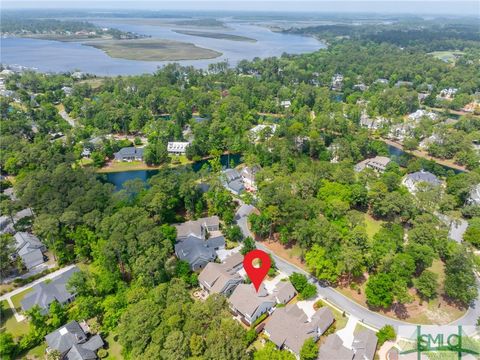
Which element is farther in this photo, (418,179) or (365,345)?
(418,179)

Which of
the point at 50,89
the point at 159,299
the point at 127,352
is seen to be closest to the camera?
the point at 127,352

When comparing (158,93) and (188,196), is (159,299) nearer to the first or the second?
(188,196)

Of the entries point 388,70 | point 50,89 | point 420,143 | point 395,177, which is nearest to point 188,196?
point 395,177

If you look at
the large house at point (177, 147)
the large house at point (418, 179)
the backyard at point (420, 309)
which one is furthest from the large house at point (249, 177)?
the large house at point (418, 179)

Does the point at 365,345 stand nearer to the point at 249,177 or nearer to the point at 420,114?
the point at 249,177

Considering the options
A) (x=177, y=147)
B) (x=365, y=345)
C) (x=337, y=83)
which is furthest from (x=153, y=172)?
(x=337, y=83)

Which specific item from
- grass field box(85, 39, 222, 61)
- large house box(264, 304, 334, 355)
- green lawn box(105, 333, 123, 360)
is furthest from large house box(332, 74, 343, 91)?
green lawn box(105, 333, 123, 360)
